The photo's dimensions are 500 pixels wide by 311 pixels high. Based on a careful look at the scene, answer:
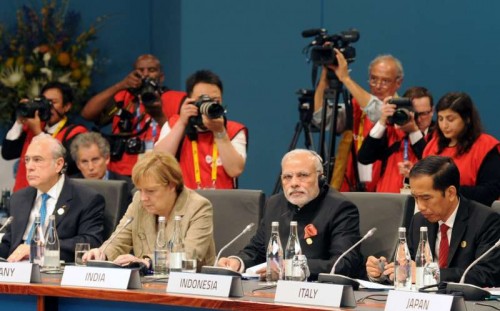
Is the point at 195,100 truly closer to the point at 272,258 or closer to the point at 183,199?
the point at 183,199

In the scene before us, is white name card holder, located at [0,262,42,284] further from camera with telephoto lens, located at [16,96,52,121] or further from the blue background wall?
the blue background wall

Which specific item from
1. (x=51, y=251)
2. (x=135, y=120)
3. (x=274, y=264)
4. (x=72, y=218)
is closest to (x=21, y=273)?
(x=51, y=251)

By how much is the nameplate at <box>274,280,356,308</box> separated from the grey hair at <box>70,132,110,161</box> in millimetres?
2768

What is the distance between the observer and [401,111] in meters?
5.78

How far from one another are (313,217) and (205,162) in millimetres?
1319

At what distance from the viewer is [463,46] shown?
718 centimetres

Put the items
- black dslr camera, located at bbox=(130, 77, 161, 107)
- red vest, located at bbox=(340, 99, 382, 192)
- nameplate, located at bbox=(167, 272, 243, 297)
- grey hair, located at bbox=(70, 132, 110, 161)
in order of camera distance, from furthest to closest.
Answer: black dslr camera, located at bbox=(130, 77, 161, 107) < red vest, located at bbox=(340, 99, 382, 192) < grey hair, located at bbox=(70, 132, 110, 161) < nameplate, located at bbox=(167, 272, 243, 297)

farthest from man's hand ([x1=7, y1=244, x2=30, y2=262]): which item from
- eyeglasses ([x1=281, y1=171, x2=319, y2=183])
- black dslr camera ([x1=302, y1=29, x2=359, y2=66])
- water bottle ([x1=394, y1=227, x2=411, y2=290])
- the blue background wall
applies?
the blue background wall

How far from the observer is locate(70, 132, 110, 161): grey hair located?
6.23 m

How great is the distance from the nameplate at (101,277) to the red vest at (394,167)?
217 cm

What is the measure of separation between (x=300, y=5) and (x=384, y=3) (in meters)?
0.63

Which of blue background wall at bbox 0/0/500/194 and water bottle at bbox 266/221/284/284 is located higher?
blue background wall at bbox 0/0/500/194

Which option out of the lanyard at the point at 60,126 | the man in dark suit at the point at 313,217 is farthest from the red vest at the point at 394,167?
the lanyard at the point at 60,126

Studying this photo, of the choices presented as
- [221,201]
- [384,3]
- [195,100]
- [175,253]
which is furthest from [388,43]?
[175,253]
